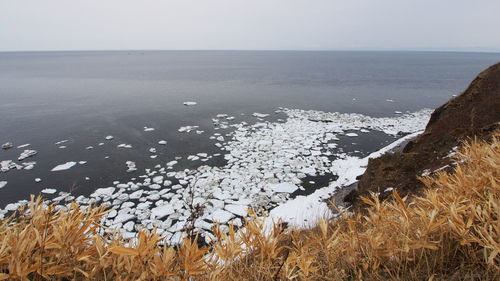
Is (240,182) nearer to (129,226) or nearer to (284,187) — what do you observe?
(284,187)

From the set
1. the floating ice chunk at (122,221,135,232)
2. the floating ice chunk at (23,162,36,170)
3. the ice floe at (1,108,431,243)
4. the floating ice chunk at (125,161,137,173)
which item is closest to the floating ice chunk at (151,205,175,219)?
the ice floe at (1,108,431,243)

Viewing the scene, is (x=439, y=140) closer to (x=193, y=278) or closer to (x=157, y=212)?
(x=193, y=278)

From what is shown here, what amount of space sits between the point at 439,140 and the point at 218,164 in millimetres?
6825

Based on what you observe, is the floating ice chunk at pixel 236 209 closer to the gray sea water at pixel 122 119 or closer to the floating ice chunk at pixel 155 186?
the floating ice chunk at pixel 155 186

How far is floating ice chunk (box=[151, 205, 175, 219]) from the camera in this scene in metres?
6.30

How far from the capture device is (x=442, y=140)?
5957 mm

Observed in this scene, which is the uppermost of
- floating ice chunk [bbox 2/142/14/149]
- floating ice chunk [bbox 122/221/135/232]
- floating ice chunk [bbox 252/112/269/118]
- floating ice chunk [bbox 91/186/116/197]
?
floating ice chunk [bbox 252/112/269/118]

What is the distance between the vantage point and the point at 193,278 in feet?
4.18

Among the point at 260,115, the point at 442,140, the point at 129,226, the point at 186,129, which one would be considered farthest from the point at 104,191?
the point at 260,115

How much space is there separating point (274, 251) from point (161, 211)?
18.9 ft

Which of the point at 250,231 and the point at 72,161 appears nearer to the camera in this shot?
the point at 250,231

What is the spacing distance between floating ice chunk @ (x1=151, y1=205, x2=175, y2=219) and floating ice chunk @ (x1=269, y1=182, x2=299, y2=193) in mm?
3095

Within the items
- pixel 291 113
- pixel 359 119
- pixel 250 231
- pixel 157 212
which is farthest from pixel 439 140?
pixel 291 113

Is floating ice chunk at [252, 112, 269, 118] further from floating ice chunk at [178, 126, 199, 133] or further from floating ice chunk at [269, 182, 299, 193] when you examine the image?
floating ice chunk at [269, 182, 299, 193]
